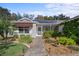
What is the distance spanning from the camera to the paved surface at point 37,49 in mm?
16891

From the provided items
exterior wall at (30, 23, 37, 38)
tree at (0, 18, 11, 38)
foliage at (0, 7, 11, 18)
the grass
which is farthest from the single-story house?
the grass

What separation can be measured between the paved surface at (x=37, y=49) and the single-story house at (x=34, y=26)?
17 cm

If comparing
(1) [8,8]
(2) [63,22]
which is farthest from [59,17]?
(1) [8,8]

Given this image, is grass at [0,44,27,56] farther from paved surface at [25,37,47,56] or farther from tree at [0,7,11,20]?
tree at [0,7,11,20]

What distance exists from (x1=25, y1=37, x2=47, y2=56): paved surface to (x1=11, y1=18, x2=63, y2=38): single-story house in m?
0.17

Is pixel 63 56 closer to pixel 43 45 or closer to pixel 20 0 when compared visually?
pixel 43 45

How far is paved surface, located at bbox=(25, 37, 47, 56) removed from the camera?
55.4 feet

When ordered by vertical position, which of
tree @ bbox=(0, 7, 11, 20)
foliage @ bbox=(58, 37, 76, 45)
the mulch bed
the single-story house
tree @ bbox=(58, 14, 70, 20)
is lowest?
the mulch bed

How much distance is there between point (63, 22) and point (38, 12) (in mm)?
737

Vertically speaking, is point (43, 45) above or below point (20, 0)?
below

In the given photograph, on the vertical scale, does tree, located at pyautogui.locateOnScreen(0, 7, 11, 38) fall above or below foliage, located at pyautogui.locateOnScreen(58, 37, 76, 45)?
above

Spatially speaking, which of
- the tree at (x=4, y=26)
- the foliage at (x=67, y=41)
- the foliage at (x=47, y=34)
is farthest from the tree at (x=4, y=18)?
the foliage at (x=67, y=41)

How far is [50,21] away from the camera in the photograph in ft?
55.8

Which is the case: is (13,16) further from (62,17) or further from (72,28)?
(72,28)
